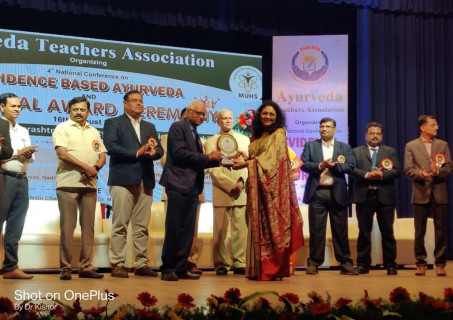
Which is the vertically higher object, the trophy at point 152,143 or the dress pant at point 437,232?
the trophy at point 152,143

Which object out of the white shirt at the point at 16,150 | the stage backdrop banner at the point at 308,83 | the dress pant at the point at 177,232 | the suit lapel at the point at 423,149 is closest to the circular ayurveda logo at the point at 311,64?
the stage backdrop banner at the point at 308,83

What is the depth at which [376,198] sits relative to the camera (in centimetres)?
635

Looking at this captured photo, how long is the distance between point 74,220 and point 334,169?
2.27 metres

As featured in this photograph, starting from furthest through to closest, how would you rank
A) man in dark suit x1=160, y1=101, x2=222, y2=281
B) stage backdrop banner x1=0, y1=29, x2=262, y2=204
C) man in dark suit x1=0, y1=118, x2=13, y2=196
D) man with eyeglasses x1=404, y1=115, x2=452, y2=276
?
stage backdrop banner x1=0, y1=29, x2=262, y2=204
man with eyeglasses x1=404, y1=115, x2=452, y2=276
man in dark suit x1=160, y1=101, x2=222, y2=281
man in dark suit x1=0, y1=118, x2=13, y2=196

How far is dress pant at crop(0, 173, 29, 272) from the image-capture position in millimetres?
5129

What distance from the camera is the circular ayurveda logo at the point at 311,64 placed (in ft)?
28.7

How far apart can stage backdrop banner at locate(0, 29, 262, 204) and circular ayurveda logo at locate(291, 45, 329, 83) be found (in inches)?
18.2

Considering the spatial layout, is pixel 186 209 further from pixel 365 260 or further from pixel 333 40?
pixel 333 40

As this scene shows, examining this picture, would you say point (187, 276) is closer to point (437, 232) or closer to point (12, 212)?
point (12, 212)

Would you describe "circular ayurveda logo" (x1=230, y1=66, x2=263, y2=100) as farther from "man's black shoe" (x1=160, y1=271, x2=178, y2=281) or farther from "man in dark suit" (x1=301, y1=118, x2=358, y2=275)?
"man's black shoe" (x1=160, y1=271, x2=178, y2=281)

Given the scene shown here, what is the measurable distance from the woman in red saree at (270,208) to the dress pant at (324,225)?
90 cm

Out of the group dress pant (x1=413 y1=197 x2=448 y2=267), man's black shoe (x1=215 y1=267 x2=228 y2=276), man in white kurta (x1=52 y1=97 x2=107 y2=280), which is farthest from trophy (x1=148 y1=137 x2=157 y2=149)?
dress pant (x1=413 y1=197 x2=448 y2=267)

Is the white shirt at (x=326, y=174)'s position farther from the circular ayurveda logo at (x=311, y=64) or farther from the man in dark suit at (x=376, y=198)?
the circular ayurveda logo at (x=311, y=64)

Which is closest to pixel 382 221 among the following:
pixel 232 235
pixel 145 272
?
pixel 232 235
